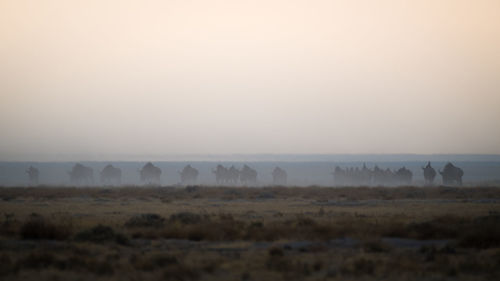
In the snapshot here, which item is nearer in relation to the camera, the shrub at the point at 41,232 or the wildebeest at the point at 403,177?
the shrub at the point at 41,232

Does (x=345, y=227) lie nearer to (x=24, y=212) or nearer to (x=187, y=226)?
(x=187, y=226)

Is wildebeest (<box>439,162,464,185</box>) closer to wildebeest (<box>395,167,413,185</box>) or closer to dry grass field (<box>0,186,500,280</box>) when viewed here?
wildebeest (<box>395,167,413,185</box>)

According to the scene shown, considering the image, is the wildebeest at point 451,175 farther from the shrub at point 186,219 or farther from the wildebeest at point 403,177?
the shrub at point 186,219

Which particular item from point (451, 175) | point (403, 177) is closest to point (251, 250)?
point (451, 175)

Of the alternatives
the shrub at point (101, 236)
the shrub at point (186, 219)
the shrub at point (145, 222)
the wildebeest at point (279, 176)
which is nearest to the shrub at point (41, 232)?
the shrub at point (101, 236)

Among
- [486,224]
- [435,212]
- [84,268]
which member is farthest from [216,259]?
[435,212]

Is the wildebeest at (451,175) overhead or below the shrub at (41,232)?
overhead

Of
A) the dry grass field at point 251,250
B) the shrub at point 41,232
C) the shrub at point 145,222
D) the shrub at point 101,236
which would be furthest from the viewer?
the shrub at point 145,222

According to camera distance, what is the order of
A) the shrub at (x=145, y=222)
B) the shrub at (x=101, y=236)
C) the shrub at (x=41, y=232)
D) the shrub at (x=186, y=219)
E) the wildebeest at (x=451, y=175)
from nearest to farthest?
the shrub at (x=101, y=236) → the shrub at (x=41, y=232) → the shrub at (x=145, y=222) → the shrub at (x=186, y=219) → the wildebeest at (x=451, y=175)

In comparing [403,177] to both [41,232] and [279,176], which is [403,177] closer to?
[279,176]

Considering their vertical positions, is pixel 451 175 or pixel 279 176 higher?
pixel 451 175

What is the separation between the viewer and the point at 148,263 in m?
17.5

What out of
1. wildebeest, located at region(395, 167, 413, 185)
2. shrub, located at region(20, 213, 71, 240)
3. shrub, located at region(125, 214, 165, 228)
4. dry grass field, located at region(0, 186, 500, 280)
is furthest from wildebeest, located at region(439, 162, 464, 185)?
shrub, located at region(20, 213, 71, 240)

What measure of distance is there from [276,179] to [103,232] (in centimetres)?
10648
